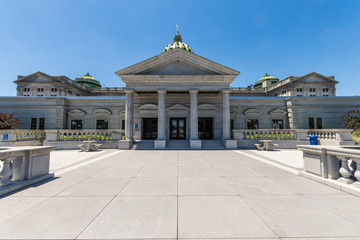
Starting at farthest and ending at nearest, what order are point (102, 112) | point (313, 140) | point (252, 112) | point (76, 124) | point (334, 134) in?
point (76, 124) < point (102, 112) < point (252, 112) < point (313, 140) < point (334, 134)

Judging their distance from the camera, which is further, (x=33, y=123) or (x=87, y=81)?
Result: (x=87, y=81)

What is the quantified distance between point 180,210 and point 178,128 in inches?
753

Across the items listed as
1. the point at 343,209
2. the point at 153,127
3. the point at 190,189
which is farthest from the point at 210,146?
the point at 343,209

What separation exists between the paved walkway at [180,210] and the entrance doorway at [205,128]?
1703 cm

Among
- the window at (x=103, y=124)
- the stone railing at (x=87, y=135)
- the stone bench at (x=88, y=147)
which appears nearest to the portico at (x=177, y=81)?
the stone railing at (x=87, y=135)

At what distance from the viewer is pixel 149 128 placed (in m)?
23.6

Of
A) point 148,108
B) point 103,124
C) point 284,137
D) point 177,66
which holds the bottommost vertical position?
point 284,137

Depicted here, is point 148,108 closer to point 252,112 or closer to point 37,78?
point 252,112

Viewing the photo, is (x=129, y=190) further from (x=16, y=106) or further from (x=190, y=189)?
(x=16, y=106)

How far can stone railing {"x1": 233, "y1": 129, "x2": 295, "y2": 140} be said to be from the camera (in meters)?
19.3

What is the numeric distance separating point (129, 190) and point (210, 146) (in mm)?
14206

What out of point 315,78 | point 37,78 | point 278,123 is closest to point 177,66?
point 278,123

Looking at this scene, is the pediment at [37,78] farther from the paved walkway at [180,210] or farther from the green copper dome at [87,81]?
the paved walkway at [180,210]

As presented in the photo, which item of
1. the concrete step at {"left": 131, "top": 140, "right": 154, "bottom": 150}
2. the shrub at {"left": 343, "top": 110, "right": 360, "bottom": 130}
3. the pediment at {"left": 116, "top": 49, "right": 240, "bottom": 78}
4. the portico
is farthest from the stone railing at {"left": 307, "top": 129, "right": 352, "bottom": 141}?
the concrete step at {"left": 131, "top": 140, "right": 154, "bottom": 150}
